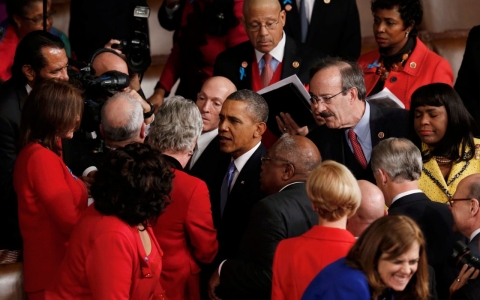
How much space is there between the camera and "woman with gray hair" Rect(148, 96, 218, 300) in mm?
3650

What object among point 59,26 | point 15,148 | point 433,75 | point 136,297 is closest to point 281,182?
point 136,297

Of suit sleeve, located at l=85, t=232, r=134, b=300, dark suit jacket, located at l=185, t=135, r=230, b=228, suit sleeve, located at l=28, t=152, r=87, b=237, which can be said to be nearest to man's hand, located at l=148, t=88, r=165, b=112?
dark suit jacket, located at l=185, t=135, r=230, b=228

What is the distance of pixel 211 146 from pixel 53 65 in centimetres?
88

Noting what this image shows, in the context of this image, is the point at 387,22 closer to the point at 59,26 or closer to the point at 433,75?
the point at 433,75

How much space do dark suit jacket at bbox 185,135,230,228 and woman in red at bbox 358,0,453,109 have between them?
1.07m

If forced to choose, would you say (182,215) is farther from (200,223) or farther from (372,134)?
(372,134)

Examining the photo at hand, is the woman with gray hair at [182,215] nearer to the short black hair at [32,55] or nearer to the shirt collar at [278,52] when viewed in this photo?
the short black hair at [32,55]

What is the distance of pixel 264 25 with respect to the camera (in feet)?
16.0

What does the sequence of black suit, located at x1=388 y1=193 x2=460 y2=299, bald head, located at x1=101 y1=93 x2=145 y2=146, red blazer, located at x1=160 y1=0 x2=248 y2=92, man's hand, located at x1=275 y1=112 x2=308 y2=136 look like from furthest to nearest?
red blazer, located at x1=160 y1=0 x2=248 y2=92
man's hand, located at x1=275 y1=112 x2=308 y2=136
bald head, located at x1=101 y1=93 x2=145 y2=146
black suit, located at x1=388 y1=193 x2=460 y2=299

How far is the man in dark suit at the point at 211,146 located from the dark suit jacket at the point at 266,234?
2.16ft

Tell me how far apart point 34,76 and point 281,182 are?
1333 mm

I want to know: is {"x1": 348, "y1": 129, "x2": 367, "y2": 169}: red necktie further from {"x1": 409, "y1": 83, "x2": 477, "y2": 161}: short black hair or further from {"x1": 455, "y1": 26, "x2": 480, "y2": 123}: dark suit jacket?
{"x1": 455, "y1": 26, "x2": 480, "y2": 123}: dark suit jacket

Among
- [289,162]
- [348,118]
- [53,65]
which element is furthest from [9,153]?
[348,118]

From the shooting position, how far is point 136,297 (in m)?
3.22
